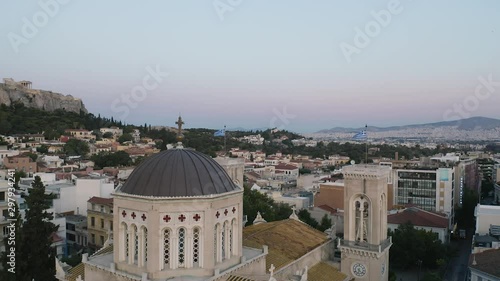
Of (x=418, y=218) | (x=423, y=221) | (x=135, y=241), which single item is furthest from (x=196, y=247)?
(x=418, y=218)

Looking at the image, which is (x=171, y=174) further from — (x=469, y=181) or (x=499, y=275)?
(x=469, y=181)

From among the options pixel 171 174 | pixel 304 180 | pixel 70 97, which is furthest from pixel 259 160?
pixel 171 174

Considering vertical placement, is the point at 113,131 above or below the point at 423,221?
above

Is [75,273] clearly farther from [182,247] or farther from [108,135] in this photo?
[108,135]

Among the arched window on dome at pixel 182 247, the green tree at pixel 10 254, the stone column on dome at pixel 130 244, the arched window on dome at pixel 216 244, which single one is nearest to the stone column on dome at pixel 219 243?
the arched window on dome at pixel 216 244

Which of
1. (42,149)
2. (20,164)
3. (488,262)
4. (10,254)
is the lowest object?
(488,262)

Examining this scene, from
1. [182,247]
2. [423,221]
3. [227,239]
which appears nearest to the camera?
[182,247]

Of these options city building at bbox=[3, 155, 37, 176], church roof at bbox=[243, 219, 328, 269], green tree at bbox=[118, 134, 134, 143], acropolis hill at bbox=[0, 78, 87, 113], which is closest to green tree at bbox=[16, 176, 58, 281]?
church roof at bbox=[243, 219, 328, 269]
